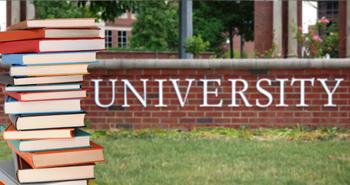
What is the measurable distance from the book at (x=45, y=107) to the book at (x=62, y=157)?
→ 19 centimetres

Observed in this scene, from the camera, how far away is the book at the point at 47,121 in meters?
3.20

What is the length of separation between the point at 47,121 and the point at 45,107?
65 mm

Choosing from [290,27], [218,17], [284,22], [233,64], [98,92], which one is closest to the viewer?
[233,64]

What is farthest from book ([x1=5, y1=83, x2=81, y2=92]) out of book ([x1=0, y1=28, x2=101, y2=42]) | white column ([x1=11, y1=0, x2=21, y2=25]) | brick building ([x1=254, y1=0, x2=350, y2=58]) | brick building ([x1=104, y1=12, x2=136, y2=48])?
brick building ([x1=104, y1=12, x2=136, y2=48])

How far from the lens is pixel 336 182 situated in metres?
5.51

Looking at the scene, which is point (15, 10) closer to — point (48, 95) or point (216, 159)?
point (216, 159)

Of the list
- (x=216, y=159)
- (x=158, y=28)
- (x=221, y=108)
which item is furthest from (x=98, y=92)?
(x=158, y=28)

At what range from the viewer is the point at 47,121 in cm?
321

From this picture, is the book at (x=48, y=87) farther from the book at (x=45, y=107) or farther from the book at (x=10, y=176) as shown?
the book at (x=10, y=176)

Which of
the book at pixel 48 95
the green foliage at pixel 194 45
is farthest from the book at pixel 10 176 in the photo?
the green foliage at pixel 194 45

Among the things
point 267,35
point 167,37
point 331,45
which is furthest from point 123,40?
point 331,45

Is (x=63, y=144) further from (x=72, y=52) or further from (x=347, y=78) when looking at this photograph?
(x=347, y=78)

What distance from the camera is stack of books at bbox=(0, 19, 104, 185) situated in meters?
3.17

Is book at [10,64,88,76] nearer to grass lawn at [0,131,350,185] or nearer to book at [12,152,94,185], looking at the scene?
book at [12,152,94,185]
